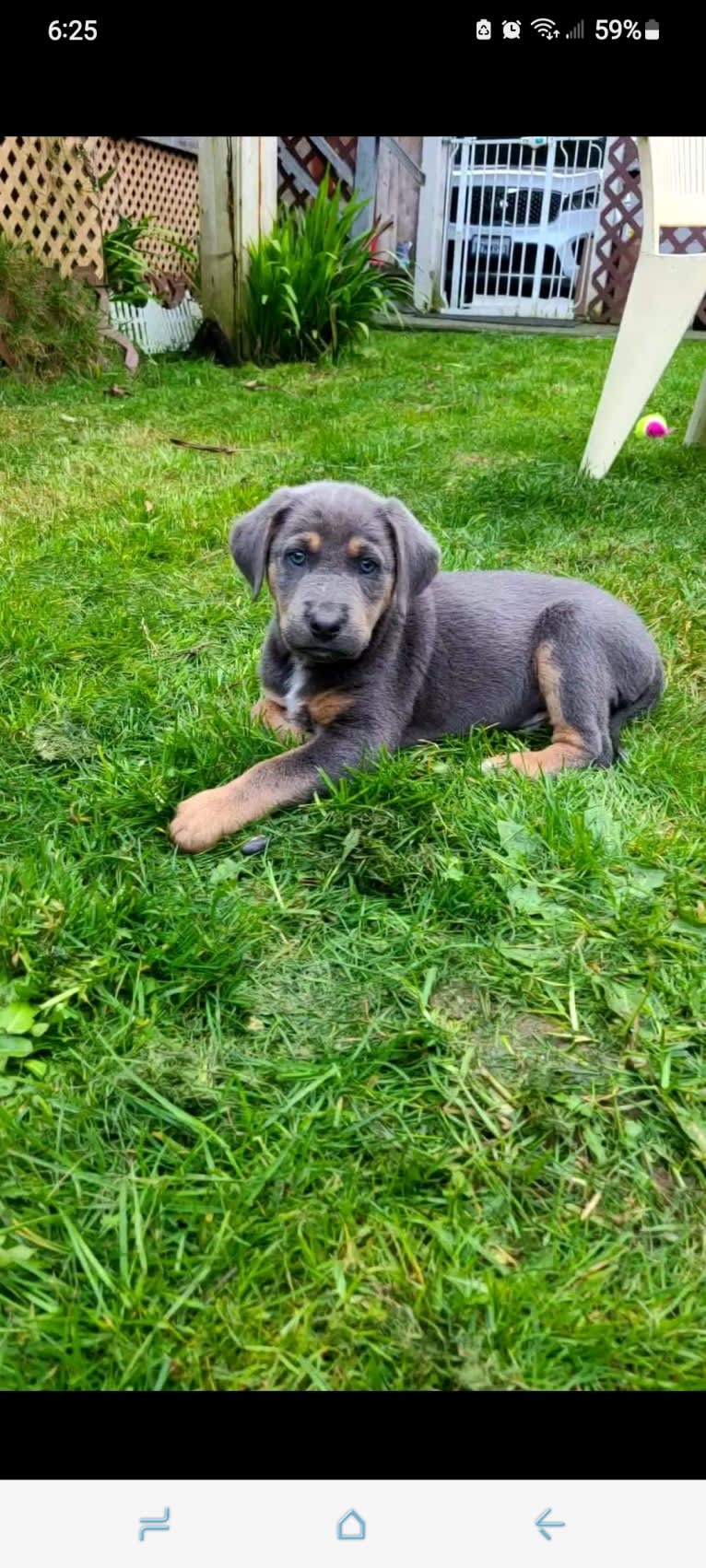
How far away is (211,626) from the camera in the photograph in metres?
3.96

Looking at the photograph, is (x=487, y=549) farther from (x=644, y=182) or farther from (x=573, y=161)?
(x=573, y=161)

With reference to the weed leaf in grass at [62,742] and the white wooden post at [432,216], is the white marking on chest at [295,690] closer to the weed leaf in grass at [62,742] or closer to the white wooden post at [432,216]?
the weed leaf in grass at [62,742]

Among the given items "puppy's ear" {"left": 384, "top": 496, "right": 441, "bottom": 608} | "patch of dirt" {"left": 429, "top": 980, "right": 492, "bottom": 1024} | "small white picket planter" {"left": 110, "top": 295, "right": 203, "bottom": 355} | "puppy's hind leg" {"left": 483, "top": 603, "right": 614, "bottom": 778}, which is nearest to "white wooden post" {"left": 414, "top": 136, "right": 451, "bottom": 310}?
"small white picket planter" {"left": 110, "top": 295, "right": 203, "bottom": 355}

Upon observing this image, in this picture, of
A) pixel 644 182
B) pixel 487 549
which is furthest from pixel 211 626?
pixel 644 182

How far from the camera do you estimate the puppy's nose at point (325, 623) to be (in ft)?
8.64

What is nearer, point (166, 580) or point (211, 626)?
point (211, 626)

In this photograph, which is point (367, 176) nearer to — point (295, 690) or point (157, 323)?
point (157, 323)

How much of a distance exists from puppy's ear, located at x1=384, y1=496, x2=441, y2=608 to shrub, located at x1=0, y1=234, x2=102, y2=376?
20.0ft

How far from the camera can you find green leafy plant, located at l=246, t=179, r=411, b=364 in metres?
9.20

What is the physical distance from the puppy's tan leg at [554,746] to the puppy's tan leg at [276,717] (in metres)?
0.58

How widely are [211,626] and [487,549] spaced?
146 cm

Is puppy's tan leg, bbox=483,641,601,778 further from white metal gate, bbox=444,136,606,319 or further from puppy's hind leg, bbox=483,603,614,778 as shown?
white metal gate, bbox=444,136,606,319

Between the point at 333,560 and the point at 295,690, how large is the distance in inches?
16.0
